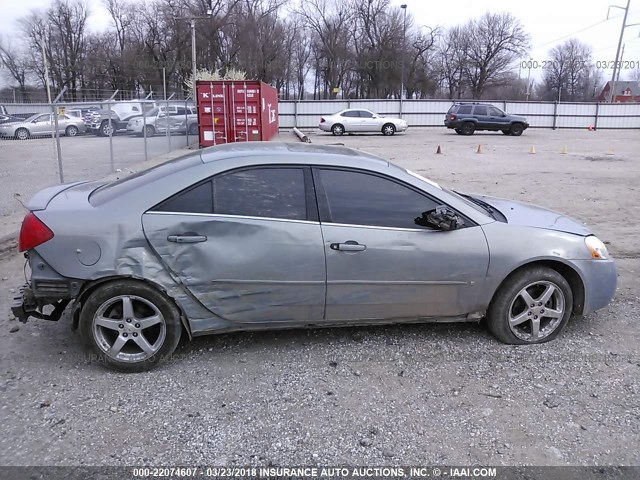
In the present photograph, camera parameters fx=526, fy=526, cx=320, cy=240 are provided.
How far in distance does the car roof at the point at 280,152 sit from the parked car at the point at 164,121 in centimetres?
1162

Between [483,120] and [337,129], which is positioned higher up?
[483,120]

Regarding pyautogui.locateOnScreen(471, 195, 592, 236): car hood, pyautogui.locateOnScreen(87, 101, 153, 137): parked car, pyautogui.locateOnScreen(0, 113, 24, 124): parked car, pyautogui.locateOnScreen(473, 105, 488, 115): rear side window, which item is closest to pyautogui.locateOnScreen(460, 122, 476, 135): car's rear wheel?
pyautogui.locateOnScreen(473, 105, 488, 115): rear side window

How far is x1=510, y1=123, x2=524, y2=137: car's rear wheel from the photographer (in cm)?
3076

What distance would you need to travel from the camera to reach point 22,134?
40.5 feet

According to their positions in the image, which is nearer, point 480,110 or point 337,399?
point 337,399

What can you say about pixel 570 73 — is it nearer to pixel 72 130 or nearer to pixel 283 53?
pixel 283 53

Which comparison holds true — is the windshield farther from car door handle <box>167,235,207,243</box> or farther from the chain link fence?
the chain link fence

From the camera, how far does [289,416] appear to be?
3.07 metres

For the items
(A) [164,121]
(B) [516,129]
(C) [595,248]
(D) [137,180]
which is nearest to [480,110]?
(B) [516,129]

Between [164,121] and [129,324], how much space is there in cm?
1587

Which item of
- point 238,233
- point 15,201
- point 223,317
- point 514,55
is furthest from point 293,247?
point 514,55

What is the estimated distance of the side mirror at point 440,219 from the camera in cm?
365

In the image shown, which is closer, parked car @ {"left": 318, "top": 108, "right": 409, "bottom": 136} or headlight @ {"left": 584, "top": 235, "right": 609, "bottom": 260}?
headlight @ {"left": 584, "top": 235, "right": 609, "bottom": 260}

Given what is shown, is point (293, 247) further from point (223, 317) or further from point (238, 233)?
point (223, 317)
